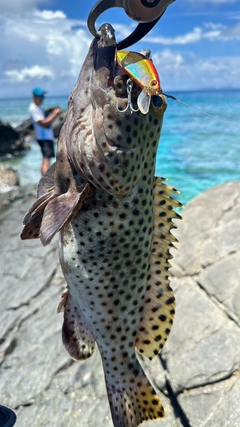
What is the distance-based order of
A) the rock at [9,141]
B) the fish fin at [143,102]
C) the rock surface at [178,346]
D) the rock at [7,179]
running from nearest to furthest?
1. the fish fin at [143,102]
2. the rock surface at [178,346]
3. the rock at [7,179]
4. the rock at [9,141]

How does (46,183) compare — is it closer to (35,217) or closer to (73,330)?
(35,217)

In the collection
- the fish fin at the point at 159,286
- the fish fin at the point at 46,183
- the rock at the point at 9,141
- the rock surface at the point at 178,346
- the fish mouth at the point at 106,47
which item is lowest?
the rock at the point at 9,141

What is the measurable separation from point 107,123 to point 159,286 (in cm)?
109

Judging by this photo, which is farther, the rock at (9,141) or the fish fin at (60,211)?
the rock at (9,141)

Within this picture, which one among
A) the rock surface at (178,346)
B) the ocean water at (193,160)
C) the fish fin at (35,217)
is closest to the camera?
the fish fin at (35,217)

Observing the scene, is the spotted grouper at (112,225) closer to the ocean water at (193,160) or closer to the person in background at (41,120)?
the person in background at (41,120)

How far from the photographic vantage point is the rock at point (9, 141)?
24.1 m

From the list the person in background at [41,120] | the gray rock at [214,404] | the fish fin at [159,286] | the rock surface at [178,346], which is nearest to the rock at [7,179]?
the person in background at [41,120]

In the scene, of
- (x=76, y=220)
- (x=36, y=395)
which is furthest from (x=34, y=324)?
(x=76, y=220)

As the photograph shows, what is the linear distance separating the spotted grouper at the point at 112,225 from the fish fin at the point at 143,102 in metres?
0.05

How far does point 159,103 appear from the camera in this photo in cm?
221

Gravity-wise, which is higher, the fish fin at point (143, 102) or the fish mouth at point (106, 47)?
the fish mouth at point (106, 47)

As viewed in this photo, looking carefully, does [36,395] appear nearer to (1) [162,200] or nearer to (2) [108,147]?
(1) [162,200]

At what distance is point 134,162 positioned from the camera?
2.24m
